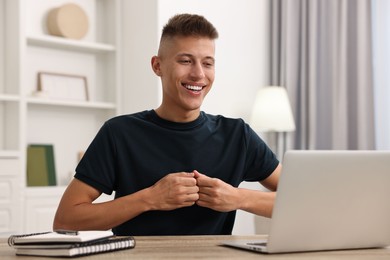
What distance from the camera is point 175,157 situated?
212 centimetres

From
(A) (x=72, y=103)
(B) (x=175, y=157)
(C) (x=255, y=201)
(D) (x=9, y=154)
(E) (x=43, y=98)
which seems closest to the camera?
(C) (x=255, y=201)

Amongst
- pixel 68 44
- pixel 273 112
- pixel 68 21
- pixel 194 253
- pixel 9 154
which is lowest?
pixel 194 253

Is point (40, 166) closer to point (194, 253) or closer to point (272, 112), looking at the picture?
point (272, 112)

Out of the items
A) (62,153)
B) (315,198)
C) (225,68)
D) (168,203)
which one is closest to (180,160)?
(168,203)

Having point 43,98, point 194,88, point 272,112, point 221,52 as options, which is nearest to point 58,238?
point 194,88

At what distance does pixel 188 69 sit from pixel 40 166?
2.29 meters

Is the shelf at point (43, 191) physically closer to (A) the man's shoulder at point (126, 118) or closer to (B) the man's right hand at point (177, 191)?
(A) the man's shoulder at point (126, 118)

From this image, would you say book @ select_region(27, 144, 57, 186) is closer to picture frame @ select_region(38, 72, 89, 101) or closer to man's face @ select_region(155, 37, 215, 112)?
picture frame @ select_region(38, 72, 89, 101)

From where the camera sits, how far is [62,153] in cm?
441

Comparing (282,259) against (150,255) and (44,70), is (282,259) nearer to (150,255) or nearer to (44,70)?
(150,255)

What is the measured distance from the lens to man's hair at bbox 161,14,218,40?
83.8 inches

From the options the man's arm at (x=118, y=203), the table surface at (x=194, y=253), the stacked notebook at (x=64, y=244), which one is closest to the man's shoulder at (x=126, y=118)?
the man's arm at (x=118, y=203)

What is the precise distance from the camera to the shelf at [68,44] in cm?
417

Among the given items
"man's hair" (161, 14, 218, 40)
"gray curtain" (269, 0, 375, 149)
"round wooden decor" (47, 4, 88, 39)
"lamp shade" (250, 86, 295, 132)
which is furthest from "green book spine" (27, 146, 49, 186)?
"man's hair" (161, 14, 218, 40)
